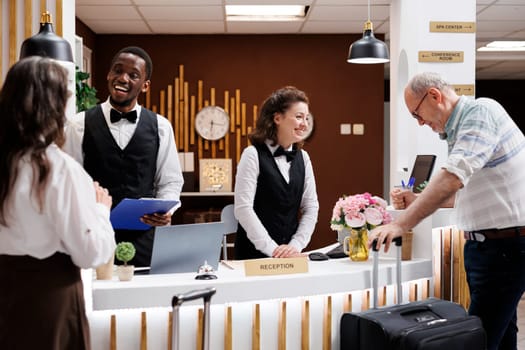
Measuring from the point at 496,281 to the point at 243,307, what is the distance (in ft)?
3.21

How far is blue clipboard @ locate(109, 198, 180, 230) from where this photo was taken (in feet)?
8.25

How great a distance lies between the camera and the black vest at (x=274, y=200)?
3.29 metres

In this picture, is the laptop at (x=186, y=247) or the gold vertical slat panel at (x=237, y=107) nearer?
the laptop at (x=186, y=247)

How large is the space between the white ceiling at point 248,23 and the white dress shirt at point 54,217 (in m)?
5.35

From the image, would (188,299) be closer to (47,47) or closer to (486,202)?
(486,202)

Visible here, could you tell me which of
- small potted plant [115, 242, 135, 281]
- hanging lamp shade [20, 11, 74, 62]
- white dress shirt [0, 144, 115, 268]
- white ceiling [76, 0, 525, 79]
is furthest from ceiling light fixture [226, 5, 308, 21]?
white dress shirt [0, 144, 115, 268]

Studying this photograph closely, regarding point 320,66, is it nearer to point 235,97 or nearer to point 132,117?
point 235,97

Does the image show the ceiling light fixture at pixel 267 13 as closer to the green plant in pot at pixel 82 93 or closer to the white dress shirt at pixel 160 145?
the green plant in pot at pixel 82 93

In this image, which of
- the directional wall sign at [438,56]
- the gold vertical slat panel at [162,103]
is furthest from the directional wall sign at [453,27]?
the gold vertical slat panel at [162,103]

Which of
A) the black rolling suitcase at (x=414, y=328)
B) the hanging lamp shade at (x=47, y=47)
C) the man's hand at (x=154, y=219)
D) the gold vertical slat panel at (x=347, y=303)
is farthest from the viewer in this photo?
the hanging lamp shade at (x=47, y=47)

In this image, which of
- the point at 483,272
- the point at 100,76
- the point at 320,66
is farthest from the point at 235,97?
the point at 483,272

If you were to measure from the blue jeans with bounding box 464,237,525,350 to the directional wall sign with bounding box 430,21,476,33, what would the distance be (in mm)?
3096

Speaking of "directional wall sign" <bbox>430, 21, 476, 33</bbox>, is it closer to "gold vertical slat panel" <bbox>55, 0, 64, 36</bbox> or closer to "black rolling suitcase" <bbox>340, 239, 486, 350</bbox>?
"gold vertical slat panel" <bbox>55, 0, 64, 36</bbox>

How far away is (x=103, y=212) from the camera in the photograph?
1.88 metres
